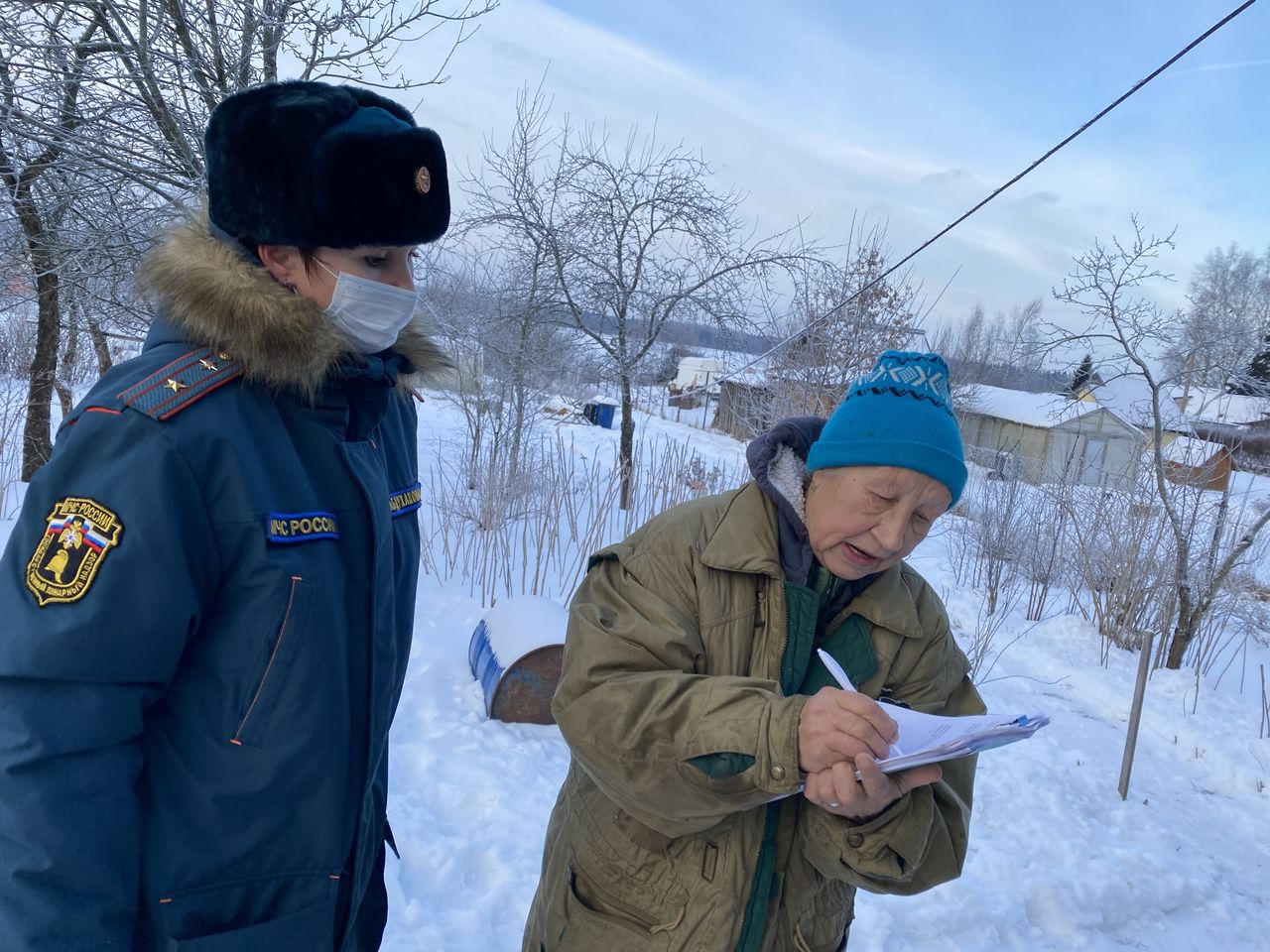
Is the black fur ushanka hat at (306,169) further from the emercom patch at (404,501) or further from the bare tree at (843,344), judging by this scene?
the bare tree at (843,344)

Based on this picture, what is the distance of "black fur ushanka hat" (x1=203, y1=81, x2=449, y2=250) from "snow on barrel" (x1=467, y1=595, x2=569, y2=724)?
11.0ft

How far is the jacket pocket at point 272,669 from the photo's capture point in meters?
1.19

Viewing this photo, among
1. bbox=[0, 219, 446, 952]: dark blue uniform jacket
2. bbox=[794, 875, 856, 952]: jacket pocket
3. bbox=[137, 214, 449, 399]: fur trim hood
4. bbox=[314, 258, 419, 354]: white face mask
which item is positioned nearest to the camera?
bbox=[0, 219, 446, 952]: dark blue uniform jacket

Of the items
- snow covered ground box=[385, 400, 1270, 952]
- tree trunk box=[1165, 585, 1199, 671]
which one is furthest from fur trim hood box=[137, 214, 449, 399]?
tree trunk box=[1165, 585, 1199, 671]

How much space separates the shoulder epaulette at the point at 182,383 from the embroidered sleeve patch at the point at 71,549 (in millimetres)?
157

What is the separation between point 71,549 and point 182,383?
0.94ft

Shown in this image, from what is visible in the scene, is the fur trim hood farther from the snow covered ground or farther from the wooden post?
the wooden post

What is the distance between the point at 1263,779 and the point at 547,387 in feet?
35.7

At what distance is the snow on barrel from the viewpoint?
14.5 feet

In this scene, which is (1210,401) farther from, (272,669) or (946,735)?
(272,669)

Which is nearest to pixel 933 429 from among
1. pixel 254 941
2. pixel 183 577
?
pixel 183 577

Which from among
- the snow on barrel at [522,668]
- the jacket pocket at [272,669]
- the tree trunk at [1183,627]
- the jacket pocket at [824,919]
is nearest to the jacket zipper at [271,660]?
the jacket pocket at [272,669]

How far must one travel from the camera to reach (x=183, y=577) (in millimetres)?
1093

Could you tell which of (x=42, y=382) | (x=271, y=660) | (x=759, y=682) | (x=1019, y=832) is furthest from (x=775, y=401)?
(x=42, y=382)
